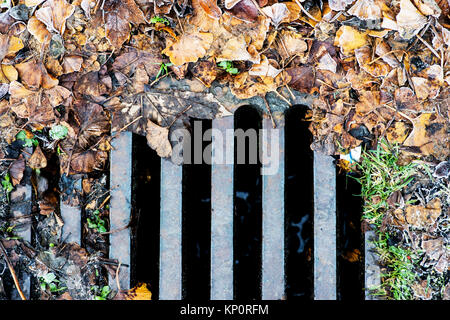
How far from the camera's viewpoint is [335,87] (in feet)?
5.12

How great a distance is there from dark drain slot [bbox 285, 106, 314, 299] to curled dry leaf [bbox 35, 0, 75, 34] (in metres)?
0.95

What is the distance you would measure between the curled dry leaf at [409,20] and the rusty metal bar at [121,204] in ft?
3.30

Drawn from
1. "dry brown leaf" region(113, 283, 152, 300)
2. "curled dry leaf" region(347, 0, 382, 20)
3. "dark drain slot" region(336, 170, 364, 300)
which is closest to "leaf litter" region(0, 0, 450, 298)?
"curled dry leaf" region(347, 0, 382, 20)

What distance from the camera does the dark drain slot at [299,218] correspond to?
73.1 inches

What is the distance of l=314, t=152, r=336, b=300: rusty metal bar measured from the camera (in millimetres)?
1616

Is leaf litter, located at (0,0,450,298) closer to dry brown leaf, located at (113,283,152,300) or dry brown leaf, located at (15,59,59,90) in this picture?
dry brown leaf, located at (15,59,59,90)

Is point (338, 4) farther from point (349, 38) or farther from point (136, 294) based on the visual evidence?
point (136, 294)

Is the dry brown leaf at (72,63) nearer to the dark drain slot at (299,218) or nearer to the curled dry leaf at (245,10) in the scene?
the curled dry leaf at (245,10)

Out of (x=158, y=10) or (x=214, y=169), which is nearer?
(x=158, y=10)

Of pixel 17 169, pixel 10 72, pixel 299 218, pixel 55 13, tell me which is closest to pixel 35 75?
pixel 10 72

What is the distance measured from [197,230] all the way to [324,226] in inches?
21.8

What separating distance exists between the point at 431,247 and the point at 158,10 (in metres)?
1.24
